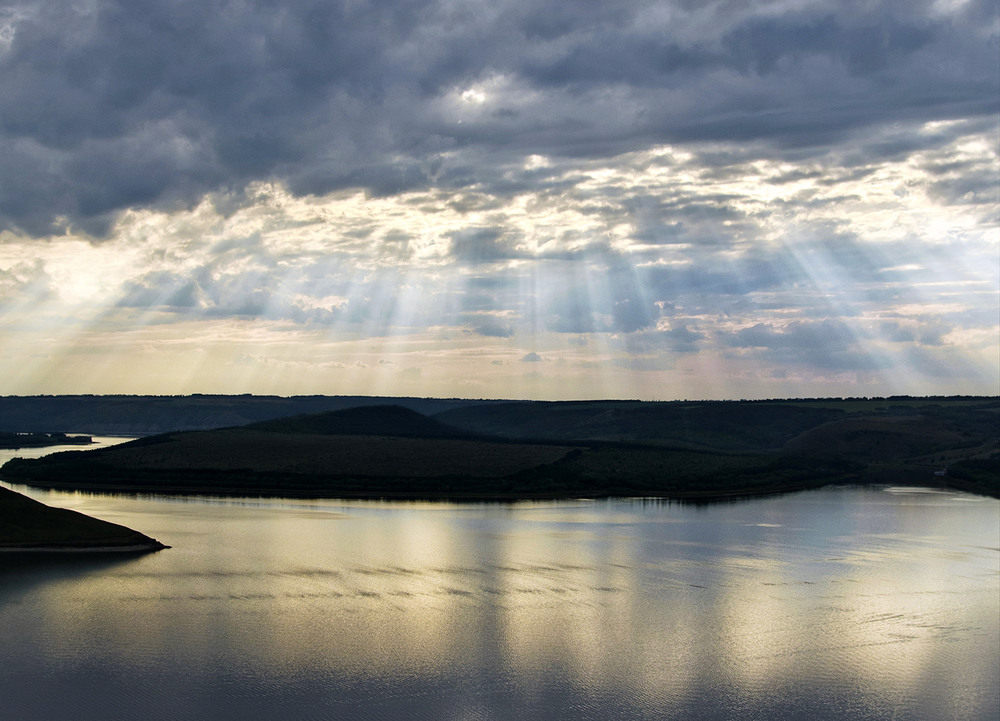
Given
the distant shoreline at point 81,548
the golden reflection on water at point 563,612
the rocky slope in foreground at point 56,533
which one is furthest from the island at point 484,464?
the distant shoreline at point 81,548

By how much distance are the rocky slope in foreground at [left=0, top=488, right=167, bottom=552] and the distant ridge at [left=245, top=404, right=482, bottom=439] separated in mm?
78156

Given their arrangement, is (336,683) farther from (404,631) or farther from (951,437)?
(951,437)

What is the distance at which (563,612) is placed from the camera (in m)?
37.4

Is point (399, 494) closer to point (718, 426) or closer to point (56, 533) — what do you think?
point (56, 533)

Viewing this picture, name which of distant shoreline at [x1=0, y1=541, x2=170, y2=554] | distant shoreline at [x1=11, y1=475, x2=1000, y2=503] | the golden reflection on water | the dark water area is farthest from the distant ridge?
distant shoreline at [x1=0, y1=541, x2=170, y2=554]

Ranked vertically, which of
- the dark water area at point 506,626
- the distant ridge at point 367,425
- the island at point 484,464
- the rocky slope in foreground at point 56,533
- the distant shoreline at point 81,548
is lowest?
the dark water area at point 506,626

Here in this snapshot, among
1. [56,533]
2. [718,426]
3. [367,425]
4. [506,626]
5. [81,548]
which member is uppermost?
[718,426]

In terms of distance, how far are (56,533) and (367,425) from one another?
323 ft

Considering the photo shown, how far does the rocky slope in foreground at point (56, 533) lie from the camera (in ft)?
166

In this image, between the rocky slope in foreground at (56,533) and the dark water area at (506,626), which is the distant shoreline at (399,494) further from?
the rocky slope in foreground at (56,533)

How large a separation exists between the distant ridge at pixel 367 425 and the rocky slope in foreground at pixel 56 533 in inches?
3077

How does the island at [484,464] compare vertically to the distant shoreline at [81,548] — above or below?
above

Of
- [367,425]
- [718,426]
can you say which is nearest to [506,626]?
[367,425]

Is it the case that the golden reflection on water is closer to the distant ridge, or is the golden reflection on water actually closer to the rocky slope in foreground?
the rocky slope in foreground
